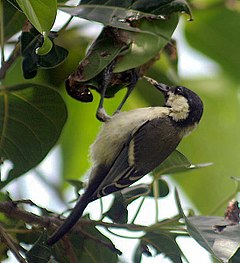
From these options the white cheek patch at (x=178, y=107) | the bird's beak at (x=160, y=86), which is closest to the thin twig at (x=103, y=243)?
the white cheek patch at (x=178, y=107)

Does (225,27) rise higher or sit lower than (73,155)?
higher

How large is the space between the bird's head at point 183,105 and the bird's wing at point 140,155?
0.08 m

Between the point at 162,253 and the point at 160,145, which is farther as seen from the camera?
the point at 160,145

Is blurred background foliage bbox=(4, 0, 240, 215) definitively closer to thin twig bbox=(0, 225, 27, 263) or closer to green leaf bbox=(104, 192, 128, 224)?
green leaf bbox=(104, 192, 128, 224)

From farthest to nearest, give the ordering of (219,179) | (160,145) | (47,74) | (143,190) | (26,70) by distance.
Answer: (219,179), (47,74), (160,145), (143,190), (26,70)

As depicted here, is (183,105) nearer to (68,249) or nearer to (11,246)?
(68,249)

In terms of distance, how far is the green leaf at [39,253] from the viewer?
8.99ft

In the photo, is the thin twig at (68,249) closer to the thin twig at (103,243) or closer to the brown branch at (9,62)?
the thin twig at (103,243)

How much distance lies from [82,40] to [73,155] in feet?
2.47

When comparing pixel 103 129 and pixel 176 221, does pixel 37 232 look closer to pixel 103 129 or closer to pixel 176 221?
pixel 176 221

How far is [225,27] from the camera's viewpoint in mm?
4426

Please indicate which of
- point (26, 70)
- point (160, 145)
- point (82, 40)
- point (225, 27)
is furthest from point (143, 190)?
point (225, 27)

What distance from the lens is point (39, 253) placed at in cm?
275

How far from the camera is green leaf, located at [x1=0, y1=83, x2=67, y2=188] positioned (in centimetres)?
315
